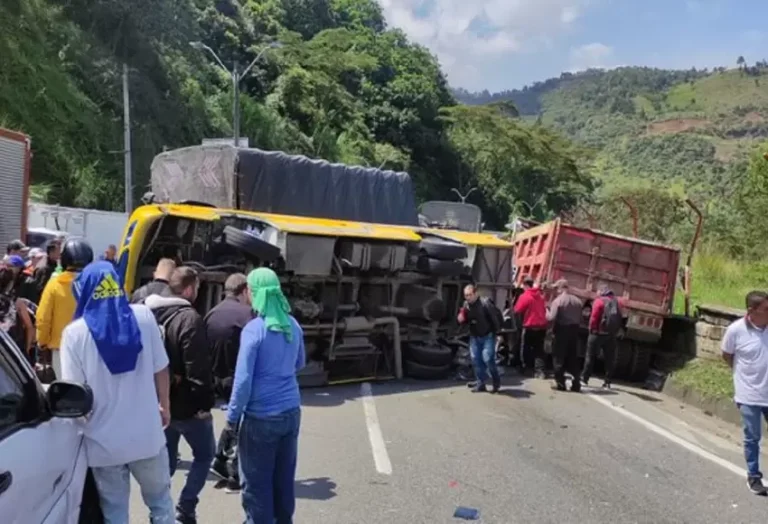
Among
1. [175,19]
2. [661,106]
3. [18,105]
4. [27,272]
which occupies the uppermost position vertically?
[661,106]

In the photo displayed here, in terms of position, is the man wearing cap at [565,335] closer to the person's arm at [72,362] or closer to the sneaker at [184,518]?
the sneaker at [184,518]

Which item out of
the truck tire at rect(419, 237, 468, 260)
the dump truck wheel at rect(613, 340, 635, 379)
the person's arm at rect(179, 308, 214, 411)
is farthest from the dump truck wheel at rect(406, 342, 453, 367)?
the person's arm at rect(179, 308, 214, 411)

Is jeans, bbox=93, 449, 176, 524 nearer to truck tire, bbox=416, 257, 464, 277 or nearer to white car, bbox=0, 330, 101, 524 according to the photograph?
white car, bbox=0, 330, 101, 524

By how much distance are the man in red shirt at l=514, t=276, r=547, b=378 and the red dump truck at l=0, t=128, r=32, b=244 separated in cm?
786

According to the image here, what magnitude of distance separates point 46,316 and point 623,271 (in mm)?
9972

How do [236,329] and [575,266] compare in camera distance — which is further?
[575,266]

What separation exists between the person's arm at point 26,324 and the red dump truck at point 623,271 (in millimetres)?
8747

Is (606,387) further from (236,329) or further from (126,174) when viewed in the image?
(126,174)

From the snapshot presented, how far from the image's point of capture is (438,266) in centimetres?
1391

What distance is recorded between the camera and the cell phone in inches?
262

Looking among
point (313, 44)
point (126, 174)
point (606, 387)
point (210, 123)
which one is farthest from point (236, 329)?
point (313, 44)

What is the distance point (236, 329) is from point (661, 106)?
159 m

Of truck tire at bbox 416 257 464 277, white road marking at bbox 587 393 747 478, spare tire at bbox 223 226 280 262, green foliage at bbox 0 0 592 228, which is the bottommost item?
white road marking at bbox 587 393 747 478

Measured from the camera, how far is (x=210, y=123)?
136 feet
